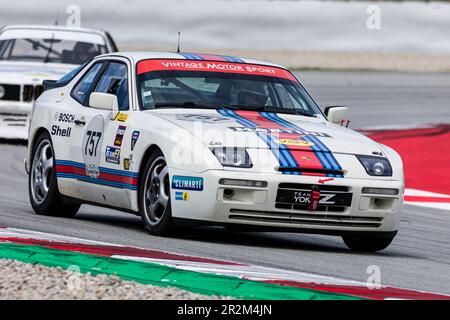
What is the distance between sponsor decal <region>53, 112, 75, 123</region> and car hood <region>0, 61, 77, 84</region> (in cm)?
579

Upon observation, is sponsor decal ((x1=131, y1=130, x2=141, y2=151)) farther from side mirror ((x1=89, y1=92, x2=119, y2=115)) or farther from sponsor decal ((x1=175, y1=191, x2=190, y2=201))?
sponsor decal ((x1=175, y1=191, x2=190, y2=201))

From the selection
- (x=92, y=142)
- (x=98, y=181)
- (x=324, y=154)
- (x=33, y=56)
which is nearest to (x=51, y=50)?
(x=33, y=56)


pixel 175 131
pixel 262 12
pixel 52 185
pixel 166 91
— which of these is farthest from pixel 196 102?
pixel 262 12

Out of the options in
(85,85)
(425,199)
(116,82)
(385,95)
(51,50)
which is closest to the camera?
(116,82)

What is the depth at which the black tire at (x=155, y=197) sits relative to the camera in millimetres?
8344

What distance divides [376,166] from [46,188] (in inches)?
111

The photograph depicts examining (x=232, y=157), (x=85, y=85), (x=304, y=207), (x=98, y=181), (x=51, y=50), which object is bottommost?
(x=51, y=50)

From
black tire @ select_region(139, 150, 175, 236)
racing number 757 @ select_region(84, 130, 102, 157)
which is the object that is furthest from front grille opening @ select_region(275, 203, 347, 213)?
racing number 757 @ select_region(84, 130, 102, 157)

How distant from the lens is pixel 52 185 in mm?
9875

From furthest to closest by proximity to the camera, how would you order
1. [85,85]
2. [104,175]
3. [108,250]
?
[85,85], [104,175], [108,250]

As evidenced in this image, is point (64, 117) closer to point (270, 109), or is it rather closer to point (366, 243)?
point (270, 109)

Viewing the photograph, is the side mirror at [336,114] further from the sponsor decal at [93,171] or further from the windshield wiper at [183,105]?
the sponsor decal at [93,171]

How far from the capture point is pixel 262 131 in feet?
27.7

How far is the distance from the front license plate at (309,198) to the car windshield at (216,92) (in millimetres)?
Answer: 1216
